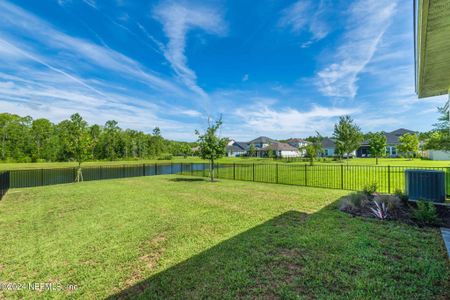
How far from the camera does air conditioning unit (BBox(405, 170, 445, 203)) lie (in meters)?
5.15

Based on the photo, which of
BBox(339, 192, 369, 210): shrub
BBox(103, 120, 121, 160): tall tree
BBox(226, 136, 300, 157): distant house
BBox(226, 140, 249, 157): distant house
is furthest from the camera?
BBox(226, 140, 249, 157): distant house

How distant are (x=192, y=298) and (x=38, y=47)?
15562 millimetres

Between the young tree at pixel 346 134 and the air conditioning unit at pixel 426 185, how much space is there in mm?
21117

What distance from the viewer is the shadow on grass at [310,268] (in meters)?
2.43

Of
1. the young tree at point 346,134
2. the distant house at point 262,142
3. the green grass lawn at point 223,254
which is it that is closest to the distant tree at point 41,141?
the green grass lawn at point 223,254

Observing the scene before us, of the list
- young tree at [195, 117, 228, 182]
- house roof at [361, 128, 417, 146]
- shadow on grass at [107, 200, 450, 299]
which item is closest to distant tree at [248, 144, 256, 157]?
house roof at [361, 128, 417, 146]

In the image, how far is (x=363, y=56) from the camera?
1191 cm

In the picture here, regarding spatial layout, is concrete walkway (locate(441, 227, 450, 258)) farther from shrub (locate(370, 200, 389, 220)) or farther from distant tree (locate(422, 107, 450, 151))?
distant tree (locate(422, 107, 450, 151))

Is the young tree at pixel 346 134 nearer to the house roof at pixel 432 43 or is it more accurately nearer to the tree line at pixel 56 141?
the house roof at pixel 432 43

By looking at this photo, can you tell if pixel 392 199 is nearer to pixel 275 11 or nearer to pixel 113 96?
pixel 275 11

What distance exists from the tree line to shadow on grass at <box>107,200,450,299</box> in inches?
1250

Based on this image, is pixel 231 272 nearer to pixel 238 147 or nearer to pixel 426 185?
pixel 426 185

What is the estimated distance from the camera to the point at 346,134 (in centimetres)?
2425

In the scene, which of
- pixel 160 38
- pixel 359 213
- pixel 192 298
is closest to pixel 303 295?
pixel 192 298
